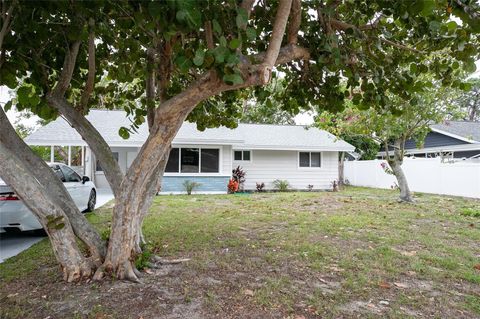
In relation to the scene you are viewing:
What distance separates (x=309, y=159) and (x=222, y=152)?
5527mm

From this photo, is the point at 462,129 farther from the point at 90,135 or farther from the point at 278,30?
the point at 90,135

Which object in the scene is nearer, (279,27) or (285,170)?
(279,27)

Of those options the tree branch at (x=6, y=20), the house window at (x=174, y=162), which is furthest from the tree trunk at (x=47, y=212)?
the house window at (x=174, y=162)

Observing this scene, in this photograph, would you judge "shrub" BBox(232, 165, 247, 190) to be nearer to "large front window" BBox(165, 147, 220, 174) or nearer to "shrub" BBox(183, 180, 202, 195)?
"large front window" BBox(165, 147, 220, 174)

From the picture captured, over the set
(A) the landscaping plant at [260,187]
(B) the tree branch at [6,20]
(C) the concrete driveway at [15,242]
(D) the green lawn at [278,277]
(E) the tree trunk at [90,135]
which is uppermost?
(B) the tree branch at [6,20]

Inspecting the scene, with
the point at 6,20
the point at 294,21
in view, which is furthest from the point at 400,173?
the point at 6,20

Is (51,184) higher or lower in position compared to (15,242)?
higher

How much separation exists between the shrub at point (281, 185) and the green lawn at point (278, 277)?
10.5 meters

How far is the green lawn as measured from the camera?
3555 millimetres

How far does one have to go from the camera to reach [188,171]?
55.4 feet

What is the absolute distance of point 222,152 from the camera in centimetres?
1723

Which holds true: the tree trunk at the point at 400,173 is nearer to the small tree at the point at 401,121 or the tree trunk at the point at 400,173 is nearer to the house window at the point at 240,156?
the small tree at the point at 401,121

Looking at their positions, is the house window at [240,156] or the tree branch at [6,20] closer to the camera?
the tree branch at [6,20]

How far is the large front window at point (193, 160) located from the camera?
54.8 ft
